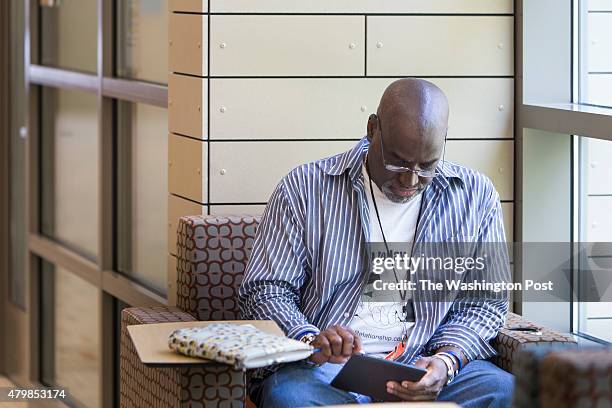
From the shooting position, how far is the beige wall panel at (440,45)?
12.9 feet

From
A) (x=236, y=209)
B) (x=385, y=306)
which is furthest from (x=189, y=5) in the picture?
(x=385, y=306)

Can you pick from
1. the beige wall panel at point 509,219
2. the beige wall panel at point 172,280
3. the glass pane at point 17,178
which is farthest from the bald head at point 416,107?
the glass pane at point 17,178

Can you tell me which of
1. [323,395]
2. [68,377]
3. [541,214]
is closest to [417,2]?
[541,214]

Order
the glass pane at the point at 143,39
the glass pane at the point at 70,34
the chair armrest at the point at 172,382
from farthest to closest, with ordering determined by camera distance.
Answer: the glass pane at the point at 70,34
the glass pane at the point at 143,39
the chair armrest at the point at 172,382

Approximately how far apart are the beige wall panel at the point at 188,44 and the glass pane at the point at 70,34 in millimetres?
1226

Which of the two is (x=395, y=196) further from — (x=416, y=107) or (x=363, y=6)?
(x=363, y=6)

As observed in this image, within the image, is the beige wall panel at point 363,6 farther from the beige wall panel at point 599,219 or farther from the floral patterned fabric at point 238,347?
the floral patterned fabric at point 238,347

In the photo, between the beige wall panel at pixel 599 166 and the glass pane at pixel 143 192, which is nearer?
the beige wall panel at pixel 599 166

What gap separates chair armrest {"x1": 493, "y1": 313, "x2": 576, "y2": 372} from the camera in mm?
3219

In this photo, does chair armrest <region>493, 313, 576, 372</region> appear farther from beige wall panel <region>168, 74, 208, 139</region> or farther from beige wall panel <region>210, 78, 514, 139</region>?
beige wall panel <region>168, 74, 208, 139</region>

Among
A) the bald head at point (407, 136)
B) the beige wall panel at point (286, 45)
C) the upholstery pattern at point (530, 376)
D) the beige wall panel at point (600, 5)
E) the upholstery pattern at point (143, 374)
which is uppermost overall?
→ the beige wall panel at point (600, 5)

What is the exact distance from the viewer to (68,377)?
578cm

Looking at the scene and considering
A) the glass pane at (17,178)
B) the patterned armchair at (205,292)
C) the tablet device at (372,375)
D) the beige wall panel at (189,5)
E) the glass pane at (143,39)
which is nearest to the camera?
the tablet device at (372,375)

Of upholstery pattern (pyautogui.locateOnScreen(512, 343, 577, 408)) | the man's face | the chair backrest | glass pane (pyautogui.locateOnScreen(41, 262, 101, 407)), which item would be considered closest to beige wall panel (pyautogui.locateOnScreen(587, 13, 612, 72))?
the man's face
